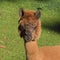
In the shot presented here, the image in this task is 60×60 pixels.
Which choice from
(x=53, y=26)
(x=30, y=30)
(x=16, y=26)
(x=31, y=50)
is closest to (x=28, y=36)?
(x=30, y=30)

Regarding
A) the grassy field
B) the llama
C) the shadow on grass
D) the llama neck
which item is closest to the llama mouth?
the llama

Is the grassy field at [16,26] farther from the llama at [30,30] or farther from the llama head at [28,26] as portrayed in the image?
the llama head at [28,26]

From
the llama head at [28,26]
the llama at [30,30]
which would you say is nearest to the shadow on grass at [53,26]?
the llama at [30,30]

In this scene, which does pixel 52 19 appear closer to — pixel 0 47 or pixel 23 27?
pixel 0 47

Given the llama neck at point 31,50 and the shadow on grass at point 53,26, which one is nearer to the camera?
the llama neck at point 31,50

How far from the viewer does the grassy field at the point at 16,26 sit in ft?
29.8

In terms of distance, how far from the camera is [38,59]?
5953 mm

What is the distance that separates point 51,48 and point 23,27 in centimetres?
92

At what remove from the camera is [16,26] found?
10953 mm

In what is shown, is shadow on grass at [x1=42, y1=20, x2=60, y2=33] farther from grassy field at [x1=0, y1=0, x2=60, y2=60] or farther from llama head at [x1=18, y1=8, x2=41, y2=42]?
llama head at [x1=18, y1=8, x2=41, y2=42]

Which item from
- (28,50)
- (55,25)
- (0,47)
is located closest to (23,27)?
(28,50)

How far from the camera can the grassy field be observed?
909cm

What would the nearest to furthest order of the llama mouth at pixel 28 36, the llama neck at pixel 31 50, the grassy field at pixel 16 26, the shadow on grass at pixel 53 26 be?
the llama mouth at pixel 28 36 < the llama neck at pixel 31 50 < the grassy field at pixel 16 26 < the shadow on grass at pixel 53 26

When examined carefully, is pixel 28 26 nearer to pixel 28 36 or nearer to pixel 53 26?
pixel 28 36
